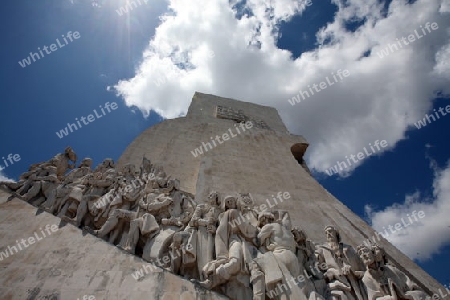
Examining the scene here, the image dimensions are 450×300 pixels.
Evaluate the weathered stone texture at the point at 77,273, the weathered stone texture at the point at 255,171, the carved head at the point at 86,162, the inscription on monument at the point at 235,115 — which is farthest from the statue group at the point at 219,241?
the inscription on monument at the point at 235,115

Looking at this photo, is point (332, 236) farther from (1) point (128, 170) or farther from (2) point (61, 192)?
(2) point (61, 192)

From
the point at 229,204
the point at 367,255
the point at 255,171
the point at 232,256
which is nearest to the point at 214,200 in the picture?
the point at 229,204

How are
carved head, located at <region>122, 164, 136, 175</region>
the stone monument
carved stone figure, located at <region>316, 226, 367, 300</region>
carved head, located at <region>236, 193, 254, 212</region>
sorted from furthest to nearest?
carved head, located at <region>122, 164, 136, 175</region>
carved head, located at <region>236, 193, 254, 212</region>
carved stone figure, located at <region>316, 226, 367, 300</region>
the stone monument

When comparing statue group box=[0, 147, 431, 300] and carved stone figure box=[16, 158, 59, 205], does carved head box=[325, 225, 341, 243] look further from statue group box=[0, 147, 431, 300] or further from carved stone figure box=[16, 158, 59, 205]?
carved stone figure box=[16, 158, 59, 205]

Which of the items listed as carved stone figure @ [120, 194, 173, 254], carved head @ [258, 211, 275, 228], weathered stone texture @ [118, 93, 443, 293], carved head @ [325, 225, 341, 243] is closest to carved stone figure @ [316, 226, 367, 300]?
carved head @ [325, 225, 341, 243]

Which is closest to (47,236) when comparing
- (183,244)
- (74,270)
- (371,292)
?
(74,270)

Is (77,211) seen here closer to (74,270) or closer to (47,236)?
(47,236)

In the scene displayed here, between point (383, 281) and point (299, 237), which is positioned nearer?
point (383, 281)

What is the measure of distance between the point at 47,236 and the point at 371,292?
4.95m

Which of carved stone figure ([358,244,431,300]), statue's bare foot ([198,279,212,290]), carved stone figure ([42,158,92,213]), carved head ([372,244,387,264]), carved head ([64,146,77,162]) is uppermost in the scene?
carved head ([64,146,77,162])

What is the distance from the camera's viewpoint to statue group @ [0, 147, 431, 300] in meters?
4.00

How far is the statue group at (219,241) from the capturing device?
4.00 metres

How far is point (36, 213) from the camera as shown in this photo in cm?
476

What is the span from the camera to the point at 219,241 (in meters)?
4.55
